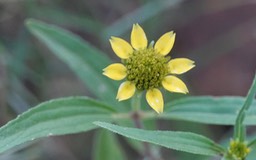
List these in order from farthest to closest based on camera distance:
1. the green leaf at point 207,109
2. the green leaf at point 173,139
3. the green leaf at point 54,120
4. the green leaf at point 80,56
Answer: the green leaf at point 80,56
the green leaf at point 207,109
the green leaf at point 54,120
the green leaf at point 173,139

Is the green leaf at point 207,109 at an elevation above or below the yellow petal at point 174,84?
above

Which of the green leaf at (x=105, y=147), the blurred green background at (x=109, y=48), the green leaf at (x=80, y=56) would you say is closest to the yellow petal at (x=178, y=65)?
the green leaf at (x=80, y=56)

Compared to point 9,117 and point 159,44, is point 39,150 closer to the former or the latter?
point 9,117

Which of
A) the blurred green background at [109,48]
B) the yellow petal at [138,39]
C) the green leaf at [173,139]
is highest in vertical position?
the blurred green background at [109,48]

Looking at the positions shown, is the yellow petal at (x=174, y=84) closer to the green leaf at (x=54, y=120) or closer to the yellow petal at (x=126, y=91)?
the yellow petal at (x=126, y=91)

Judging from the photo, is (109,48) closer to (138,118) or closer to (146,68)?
(138,118)

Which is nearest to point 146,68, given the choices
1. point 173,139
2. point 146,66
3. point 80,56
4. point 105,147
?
point 146,66
